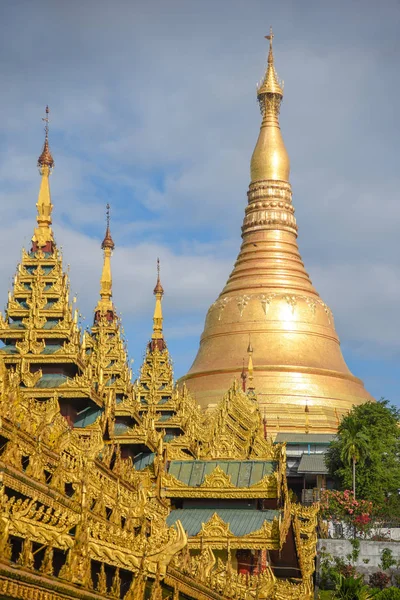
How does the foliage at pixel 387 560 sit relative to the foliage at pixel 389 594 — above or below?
above

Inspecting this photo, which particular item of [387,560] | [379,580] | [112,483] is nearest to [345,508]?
[387,560]

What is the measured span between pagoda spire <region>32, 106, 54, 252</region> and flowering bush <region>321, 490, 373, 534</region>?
518 inches

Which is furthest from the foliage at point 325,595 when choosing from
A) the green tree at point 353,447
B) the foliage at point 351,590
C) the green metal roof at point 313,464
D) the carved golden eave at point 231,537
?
the green metal roof at point 313,464

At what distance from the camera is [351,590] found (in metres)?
26.3

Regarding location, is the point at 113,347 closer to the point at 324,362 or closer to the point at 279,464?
the point at 279,464

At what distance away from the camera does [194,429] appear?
3594 cm

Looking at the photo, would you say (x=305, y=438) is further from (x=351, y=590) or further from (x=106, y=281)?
(x=351, y=590)

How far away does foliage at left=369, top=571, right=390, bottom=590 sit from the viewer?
94.9 ft

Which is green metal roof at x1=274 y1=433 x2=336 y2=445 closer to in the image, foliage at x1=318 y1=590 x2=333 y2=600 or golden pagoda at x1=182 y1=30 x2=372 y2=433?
golden pagoda at x1=182 y1=30 x2=372 y2=433

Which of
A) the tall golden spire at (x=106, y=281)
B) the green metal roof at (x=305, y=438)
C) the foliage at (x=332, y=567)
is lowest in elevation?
the foliage at (x=332, y=567)

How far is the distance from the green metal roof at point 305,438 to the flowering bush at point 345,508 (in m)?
13.1

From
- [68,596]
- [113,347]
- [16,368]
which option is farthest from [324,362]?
[68,596]

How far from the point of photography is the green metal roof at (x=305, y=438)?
49.5 meters

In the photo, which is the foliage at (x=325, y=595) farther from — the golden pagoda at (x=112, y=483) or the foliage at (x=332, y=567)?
the golden pagoda at (x=112, y=483)
